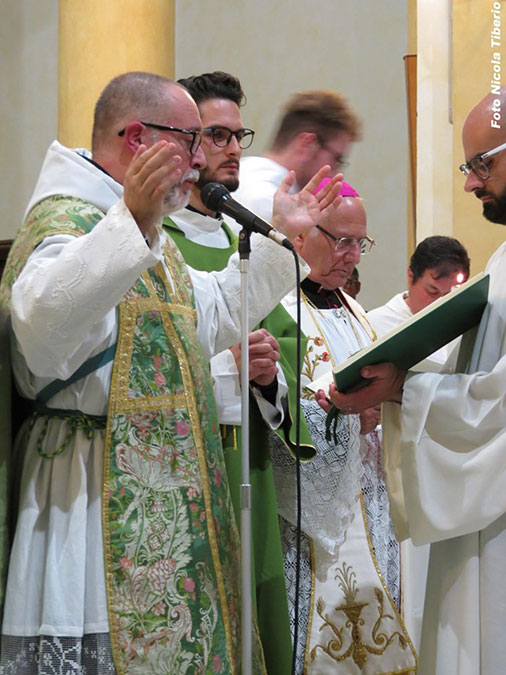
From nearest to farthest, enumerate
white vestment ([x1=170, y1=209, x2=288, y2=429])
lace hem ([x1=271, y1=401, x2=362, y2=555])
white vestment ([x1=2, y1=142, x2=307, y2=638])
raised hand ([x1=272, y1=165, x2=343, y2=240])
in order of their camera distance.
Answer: white vestment ([x1=2, y1=142, x2=307, y2=638])
raised hand ([x1=272, y1=165, x2=343, y2=240])
white vestment ([x1=170, y1=209, x2=288, y2=429])
lace hem ([x1=271, y1=401, x2=362, y2=555])

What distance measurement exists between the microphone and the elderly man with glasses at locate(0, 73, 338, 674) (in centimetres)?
8

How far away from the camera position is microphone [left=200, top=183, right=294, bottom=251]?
9.47ft

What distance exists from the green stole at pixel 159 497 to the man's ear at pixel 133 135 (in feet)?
0.67

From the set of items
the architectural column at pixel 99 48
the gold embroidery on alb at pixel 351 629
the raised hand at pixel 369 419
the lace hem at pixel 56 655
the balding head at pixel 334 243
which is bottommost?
the lace hem at pixel 56 655

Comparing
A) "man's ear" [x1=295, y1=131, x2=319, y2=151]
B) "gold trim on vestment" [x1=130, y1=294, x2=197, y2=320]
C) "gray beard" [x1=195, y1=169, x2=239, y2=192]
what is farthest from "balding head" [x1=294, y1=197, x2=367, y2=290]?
"gold trim on vestment" [x1=130, y1=294, x2=197, y2=320]

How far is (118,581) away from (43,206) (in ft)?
3.11

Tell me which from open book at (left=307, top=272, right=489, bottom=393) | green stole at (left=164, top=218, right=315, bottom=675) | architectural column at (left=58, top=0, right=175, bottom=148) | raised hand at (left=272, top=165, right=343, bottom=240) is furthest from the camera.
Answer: architectural column at (left=58, top=0, right=175, bottom=148)

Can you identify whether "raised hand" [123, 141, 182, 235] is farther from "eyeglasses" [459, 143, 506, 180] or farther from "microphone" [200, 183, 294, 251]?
"eyeglasses" [459, 143, 506, 180]

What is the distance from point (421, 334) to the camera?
294cm

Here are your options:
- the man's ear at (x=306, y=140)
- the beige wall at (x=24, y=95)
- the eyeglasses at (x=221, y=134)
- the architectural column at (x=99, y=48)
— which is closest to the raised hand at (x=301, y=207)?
the eyeglasses at (x=221, y=134)

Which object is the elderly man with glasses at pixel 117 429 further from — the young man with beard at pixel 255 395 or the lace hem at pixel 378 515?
the lace hem at pixel 378 515

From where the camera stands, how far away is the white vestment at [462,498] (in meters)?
3.00

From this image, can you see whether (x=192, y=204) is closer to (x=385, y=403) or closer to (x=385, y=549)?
(x=385, y=403)

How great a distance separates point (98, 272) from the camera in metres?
2.52
